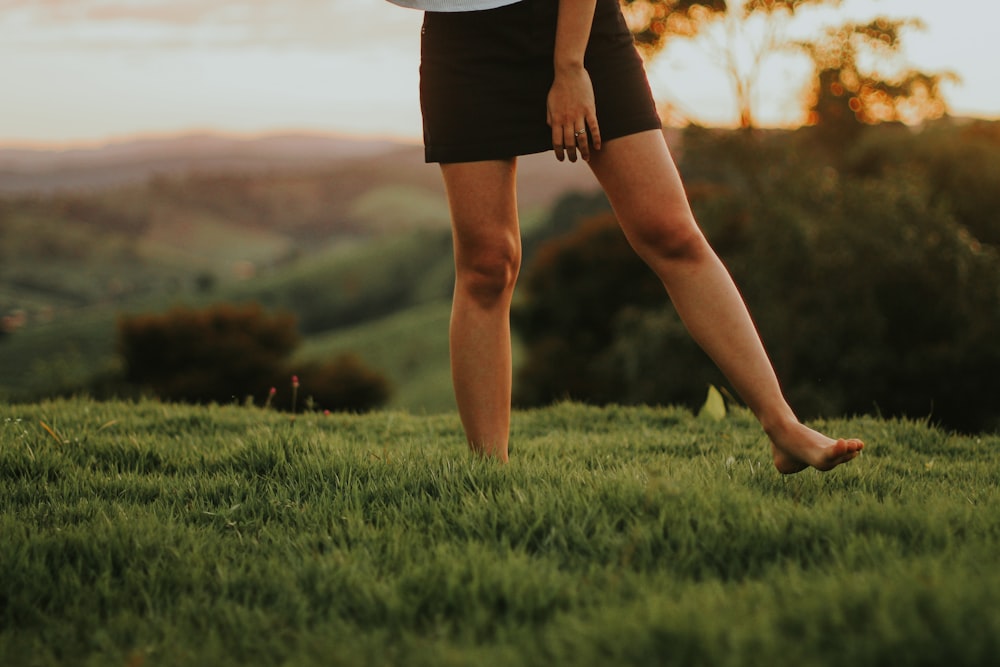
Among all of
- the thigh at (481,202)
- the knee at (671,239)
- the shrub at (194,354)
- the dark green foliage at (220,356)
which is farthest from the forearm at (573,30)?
the shrub at (194,354)

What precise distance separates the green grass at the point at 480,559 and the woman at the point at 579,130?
1.49ft

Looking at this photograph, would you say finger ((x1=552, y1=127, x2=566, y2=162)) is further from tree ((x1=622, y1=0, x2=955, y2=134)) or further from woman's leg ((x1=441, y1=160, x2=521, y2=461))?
tree ((x1=622, y1=0, x2=955, y2=134))

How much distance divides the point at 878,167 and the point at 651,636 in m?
30.0

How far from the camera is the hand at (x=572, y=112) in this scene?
2393 mm

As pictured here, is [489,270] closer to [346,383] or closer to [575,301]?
[575,301]

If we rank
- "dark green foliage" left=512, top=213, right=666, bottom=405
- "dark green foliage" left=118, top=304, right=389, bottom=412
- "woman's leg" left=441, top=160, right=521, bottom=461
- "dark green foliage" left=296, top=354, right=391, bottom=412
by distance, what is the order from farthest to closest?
"dark green foliage" left=296, top=354, right=391, bottom=412 < "dark green foliage" left=118, top=304, right=389, bottom=412 < "dark green foliage" left=512, top=213, right=666, bottom=405 < "woman's leg" left=441, top=160, right=521, bottom=461

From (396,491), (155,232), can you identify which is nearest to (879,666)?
(396,491)

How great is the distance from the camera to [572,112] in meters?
2.39

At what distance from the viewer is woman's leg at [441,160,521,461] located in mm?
2613

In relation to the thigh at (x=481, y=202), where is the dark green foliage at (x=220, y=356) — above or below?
below

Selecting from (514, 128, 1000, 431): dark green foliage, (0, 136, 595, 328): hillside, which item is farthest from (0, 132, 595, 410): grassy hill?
(514, 128, 1000, 431): dark green foliage

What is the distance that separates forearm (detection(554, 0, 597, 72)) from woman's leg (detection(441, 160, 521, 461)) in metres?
0.36

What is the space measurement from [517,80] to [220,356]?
108 feet

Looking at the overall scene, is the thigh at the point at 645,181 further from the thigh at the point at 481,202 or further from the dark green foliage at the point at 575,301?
the dark green foliage at the point at 575,301
